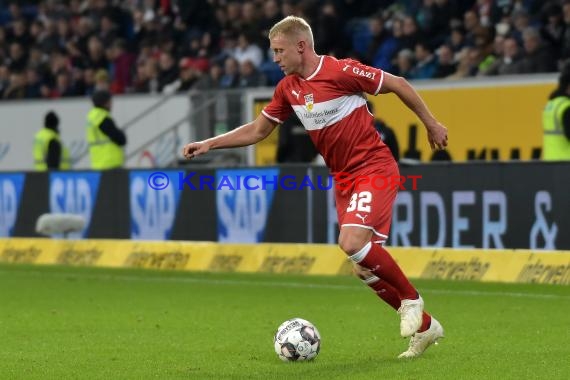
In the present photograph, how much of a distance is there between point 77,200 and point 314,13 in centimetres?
569

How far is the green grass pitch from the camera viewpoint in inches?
336

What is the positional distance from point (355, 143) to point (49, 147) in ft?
43.5

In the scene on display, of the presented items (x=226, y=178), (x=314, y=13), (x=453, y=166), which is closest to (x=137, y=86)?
(x=314, y=13)

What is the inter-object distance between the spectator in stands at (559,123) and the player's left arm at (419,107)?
754 centimetres

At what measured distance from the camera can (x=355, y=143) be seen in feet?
30.1

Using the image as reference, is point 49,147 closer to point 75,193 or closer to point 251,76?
point 75,193

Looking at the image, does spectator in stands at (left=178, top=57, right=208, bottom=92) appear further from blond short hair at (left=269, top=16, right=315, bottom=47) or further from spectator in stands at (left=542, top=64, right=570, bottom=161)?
A: blond short hair at (left=269, top=16, right=315, bottom=47)

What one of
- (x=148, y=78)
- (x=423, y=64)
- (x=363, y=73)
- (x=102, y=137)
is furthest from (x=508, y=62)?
(x=363, y=73)

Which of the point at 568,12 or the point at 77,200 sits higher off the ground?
the point at 568,12

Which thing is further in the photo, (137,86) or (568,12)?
(137,86)

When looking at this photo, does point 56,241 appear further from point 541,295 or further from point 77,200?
point 541,295

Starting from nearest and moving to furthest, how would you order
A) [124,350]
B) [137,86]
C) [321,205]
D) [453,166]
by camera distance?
[124,350]
[453,166]
[321,205]
[137,86]

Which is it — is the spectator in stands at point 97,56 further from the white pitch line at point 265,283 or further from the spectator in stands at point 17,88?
the white pitch line at point 265,283

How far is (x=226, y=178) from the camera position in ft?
60.3
